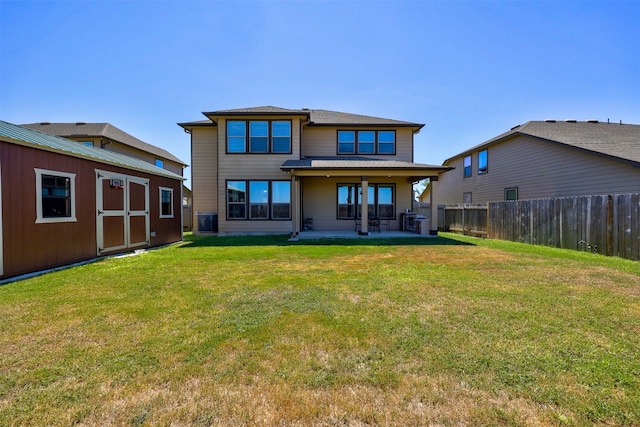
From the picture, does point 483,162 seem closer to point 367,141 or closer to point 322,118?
point 367,141

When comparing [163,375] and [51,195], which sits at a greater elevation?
[51,195]

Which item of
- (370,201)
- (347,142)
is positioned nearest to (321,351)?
(370,201)

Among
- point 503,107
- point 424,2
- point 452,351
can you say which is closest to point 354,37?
point 424,2

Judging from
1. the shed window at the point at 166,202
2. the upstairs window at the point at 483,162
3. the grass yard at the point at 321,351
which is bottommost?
the grass yard at the point at 321,351

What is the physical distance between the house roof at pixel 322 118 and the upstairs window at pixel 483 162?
6.60 meters

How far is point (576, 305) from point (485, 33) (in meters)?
11.0

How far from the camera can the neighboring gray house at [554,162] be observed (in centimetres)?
1053

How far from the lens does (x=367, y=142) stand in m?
14.5

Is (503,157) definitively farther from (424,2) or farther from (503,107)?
(424,2)

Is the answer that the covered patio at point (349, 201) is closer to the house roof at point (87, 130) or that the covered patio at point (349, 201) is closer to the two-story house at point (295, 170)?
the two-story house at point (295, 170)

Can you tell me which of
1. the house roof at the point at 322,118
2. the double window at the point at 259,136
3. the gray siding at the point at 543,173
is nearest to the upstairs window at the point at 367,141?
the house roof at the point at 322,118

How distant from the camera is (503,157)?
639 inches

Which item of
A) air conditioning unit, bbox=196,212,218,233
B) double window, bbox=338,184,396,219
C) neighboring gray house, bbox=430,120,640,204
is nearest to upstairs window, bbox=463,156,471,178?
neighboring gray house, bbox=430,120,640,204

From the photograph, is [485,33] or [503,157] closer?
[485,33]
